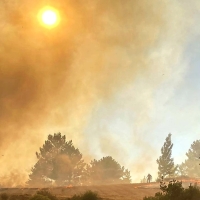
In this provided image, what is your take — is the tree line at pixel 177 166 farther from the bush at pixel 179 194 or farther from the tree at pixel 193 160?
the bush at pixel 179 194

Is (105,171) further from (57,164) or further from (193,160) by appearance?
(193,160)

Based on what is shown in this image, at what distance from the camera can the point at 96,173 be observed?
75250mm

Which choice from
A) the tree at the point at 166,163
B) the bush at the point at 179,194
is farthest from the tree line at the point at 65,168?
the bush at the point at 179,194

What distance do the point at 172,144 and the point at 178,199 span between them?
214 ft

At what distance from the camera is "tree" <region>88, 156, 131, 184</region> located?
73812 millimetres

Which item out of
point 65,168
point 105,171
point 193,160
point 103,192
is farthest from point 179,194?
point 193,160

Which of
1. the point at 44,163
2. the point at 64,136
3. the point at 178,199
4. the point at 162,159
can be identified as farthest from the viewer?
the point at 162,159

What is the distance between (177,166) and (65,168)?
34.7 meters

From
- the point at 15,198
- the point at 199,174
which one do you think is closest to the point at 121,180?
the point at 199,174

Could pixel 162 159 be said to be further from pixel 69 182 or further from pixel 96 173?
pixel 69 182

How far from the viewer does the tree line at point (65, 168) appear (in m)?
64.8

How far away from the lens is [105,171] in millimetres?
75750

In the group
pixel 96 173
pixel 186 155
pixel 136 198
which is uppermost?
pixel 186 155

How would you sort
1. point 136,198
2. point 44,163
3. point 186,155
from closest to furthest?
1. point 136,198
2. point 44,163
3. point 186,155
